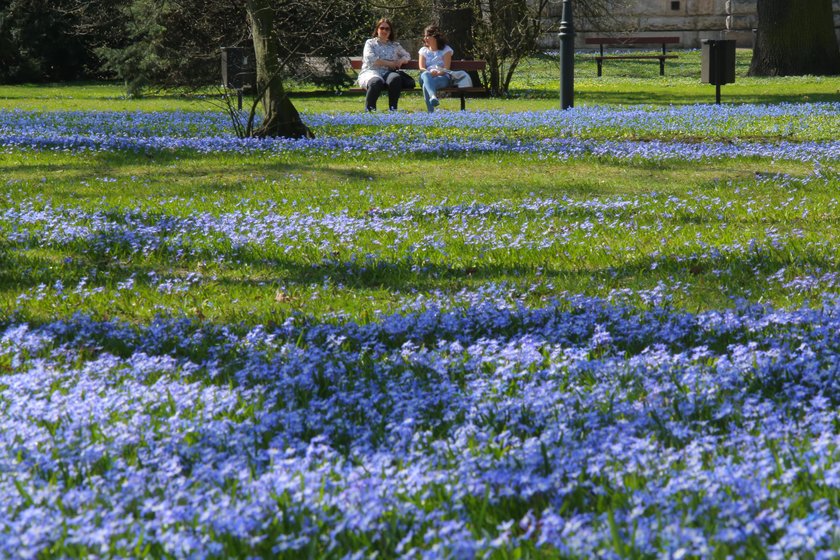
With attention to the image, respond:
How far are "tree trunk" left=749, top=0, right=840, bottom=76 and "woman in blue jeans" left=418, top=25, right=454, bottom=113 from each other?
10620 mm

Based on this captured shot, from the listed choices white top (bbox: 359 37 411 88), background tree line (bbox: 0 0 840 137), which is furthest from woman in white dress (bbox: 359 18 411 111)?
background tree line (bbox: 0 0 840 137)

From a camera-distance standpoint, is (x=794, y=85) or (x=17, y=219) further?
(x=794, y=85)

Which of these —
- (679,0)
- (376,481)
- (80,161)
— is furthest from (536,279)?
(679,0)

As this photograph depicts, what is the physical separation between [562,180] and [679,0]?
1484 inches

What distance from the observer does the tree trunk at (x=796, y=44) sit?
1058 inches

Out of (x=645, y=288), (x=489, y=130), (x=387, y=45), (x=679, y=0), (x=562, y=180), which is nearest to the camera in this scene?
(x=645, y=288)

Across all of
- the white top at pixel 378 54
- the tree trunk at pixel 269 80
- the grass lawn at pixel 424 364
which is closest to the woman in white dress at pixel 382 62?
the white top at pixel 378 54

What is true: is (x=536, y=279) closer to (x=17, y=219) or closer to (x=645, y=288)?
(x=645, y=288)

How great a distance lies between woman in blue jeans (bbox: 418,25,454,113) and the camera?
64.4 feet

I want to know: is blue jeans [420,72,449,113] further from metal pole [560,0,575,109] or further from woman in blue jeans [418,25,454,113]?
metal pole [560,0,575,109]

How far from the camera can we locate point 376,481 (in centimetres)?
305

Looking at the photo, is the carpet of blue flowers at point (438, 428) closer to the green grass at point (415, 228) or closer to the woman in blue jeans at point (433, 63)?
the green grass at point (415, 228)

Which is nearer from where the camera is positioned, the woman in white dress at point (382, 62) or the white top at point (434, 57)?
the woman in white dress at point (382, 62)

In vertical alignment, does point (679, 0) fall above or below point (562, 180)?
above
